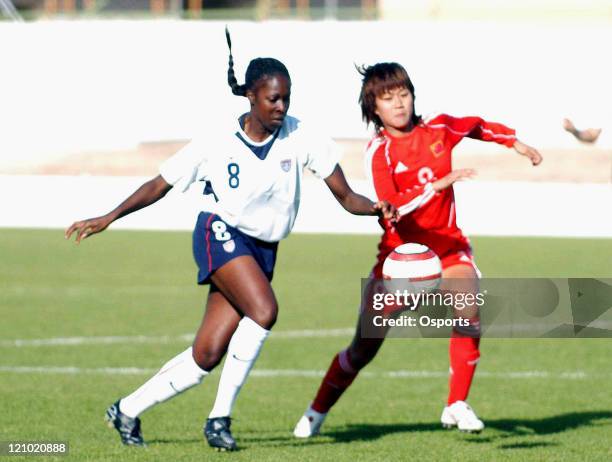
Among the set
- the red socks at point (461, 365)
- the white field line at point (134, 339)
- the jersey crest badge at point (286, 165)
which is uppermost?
the jersey crest badge at point (286, 165)

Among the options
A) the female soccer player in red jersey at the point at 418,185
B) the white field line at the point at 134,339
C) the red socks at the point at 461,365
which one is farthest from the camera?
the white field line at the point at 134,339

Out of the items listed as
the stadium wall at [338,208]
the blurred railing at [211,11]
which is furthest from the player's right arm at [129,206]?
the blurred railing at [211,11]

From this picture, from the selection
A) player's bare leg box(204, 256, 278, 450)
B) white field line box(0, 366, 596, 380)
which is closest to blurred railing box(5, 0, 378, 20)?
white field line box(0, 366, 596, 380)

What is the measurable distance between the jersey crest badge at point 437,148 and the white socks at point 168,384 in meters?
1.99

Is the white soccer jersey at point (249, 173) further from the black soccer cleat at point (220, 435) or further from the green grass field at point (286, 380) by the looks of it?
the green grass field at point (286, 380)

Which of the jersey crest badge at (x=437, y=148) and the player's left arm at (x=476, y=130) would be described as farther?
the player's left arm at (x=476, y=130)

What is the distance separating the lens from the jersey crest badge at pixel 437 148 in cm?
814

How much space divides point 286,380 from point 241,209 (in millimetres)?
3532

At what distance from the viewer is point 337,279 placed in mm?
18281

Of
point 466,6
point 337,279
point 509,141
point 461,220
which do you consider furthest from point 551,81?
point 509,141

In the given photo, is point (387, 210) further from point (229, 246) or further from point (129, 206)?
point (129, 206)

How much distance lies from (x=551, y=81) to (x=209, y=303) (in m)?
26.7

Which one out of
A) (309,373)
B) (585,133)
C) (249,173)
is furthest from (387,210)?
(309,373)

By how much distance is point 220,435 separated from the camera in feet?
24.3
